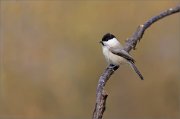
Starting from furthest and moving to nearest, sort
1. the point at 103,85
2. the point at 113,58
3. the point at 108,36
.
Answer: the point at 113,58, the point at 108,36, the point at 103,85

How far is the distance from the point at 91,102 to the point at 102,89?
Answer: 2094mm

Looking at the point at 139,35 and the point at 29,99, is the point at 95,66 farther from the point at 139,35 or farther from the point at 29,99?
the point at 139,35

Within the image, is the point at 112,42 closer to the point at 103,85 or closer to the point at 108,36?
the point at 108,36

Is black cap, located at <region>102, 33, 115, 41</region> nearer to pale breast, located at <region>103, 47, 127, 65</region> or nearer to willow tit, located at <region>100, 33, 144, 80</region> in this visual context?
willow tit, located at <region>100, 33, 144, 80</region>

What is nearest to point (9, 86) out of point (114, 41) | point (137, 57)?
point (137, 57)

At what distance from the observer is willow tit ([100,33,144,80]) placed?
2002mm

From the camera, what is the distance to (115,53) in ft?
6.79

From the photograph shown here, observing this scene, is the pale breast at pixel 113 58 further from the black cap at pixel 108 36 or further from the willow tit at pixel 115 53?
the black cap at pixel 108 36

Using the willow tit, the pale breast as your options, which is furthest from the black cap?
the pale breast

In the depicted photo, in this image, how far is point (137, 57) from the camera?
12.0 ft

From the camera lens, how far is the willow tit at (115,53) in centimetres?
200

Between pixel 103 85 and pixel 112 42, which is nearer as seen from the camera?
pixel 103 85

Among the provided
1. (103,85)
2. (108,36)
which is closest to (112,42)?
(108,36)

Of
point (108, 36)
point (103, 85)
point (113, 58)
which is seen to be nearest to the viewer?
point (103, 85)
